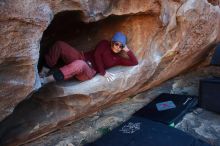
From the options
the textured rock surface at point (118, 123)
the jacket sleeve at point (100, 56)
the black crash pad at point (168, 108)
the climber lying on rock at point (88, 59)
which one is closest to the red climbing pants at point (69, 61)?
the climber lying on rock at point (88, 59)

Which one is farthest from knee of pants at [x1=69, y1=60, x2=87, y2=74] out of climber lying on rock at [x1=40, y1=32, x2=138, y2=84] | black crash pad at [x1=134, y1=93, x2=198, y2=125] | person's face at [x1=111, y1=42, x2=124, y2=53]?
black crash pad at [x1=134, y1=93, x2=198, y2=125]

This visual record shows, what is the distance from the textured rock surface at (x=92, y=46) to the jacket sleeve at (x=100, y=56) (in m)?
0.09

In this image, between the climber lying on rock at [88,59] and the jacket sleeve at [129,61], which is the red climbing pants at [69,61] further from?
the jacket sleeve at [129,61]

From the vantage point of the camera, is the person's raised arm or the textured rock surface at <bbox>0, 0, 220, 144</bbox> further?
the person's raised arm

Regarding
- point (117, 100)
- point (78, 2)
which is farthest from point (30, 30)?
point (117, 100)

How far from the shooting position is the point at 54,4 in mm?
2264

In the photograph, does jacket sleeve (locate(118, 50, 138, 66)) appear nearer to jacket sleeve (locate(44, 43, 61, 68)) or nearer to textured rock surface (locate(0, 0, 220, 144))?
textured rock surface (locate(0, 0, 220, 144))

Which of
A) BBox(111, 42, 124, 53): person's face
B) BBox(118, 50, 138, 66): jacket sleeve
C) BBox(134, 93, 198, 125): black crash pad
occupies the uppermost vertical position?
BBox(111, 42, 124, 53): person's face

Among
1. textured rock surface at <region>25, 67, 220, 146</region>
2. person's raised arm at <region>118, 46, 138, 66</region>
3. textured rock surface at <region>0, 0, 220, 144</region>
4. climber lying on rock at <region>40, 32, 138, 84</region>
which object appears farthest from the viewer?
person's raised arm at <region>118, 46, 138, 66</region>

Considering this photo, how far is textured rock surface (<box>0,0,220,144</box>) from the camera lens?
6.93 feet

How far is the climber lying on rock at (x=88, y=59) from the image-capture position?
265 cm

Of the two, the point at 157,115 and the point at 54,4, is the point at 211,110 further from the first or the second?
the point at 54,4

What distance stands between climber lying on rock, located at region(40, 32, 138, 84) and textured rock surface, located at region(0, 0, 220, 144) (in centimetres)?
8

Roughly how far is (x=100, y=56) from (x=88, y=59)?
0.38ft
